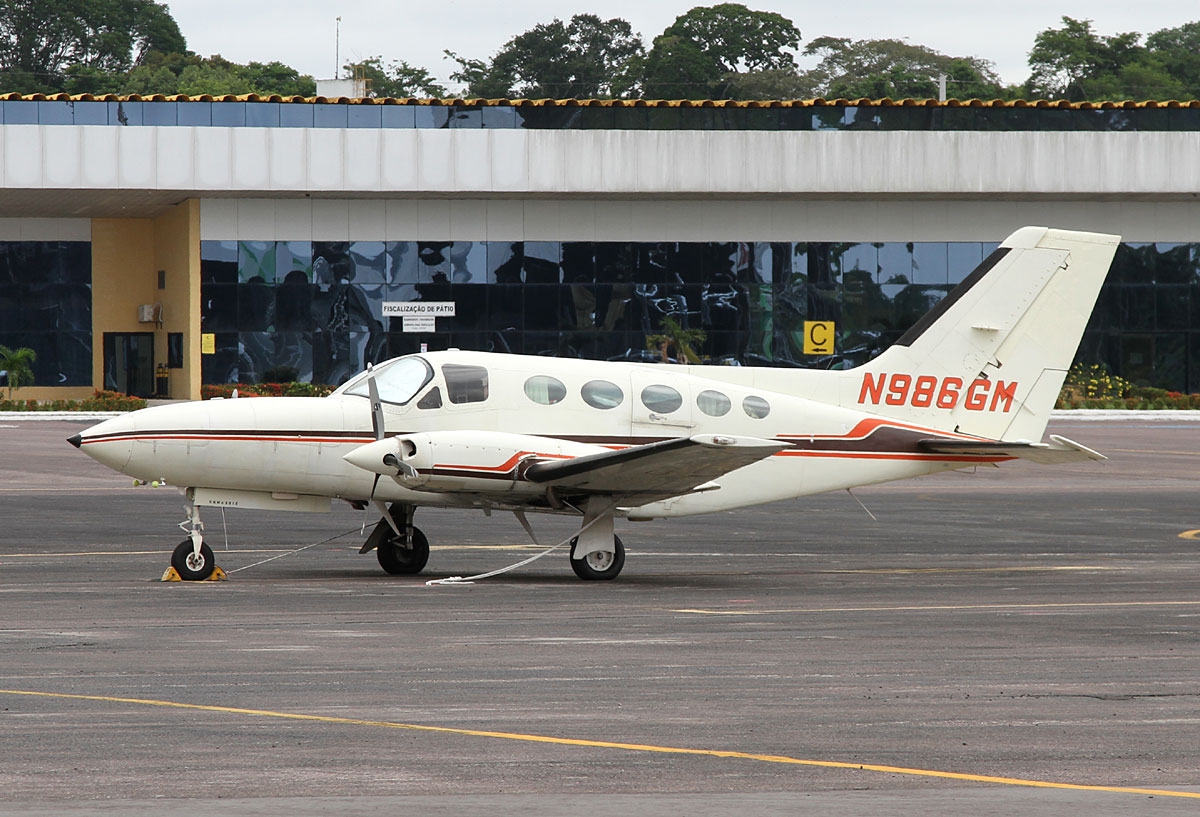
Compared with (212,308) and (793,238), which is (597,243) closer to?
(793,238)

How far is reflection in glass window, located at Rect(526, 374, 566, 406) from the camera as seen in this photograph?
653 inches

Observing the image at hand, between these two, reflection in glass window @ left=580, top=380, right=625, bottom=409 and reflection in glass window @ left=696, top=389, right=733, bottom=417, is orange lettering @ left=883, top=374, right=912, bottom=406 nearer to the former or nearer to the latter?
reflection in glass window @ left=696, top=389, right=733, bottom=417

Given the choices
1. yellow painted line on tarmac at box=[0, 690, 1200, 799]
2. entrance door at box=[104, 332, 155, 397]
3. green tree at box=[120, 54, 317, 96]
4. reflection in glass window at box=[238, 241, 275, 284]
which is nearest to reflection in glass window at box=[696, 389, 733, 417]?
yellow painted line on tarmac at box=[0, 690, 1200, 799]

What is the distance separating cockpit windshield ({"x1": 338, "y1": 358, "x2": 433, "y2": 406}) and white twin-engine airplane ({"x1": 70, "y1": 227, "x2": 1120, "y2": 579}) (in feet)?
0.07

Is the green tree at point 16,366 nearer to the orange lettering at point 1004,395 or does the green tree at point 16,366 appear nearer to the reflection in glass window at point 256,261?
the reflection in glass window at point 256,261

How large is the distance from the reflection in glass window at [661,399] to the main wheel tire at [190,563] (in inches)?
194

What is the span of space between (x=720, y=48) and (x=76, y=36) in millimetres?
48039

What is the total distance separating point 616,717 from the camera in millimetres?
9094

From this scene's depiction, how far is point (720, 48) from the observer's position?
118m

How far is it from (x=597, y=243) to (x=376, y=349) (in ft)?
29.9

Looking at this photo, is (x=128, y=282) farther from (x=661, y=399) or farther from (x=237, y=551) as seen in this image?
(x=661, y=399)

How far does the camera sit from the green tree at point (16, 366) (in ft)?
189

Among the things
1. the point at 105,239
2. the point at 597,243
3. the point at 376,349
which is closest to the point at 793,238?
the point at 597,243

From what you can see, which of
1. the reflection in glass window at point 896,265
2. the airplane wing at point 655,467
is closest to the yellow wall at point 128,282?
the reflection in glass window at point 896,265
